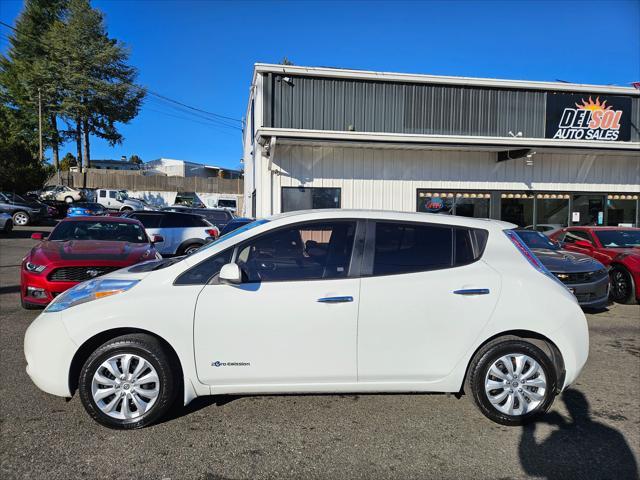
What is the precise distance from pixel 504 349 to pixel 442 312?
0.58 m

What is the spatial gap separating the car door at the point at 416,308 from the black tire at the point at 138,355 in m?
1.45

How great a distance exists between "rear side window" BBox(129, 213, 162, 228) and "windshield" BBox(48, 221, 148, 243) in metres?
4.20

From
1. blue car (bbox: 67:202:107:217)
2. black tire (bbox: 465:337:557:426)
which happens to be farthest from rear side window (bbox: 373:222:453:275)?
blue car (bbox: 67:202:107:217)

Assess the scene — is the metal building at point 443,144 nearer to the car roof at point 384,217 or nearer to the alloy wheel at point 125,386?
the car roof at point 384,217

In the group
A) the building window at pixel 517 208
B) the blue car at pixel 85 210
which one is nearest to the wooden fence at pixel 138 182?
the blue car at pixel 85 210

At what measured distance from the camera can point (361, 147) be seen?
13336mm

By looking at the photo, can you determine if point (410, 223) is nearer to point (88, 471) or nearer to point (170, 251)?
point (88, 471)

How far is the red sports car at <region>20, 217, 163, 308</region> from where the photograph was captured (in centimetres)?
591

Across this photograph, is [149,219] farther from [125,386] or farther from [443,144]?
[125,386]

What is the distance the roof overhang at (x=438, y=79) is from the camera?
12523mm

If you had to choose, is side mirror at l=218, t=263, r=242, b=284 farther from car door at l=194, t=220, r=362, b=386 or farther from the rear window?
the rear window

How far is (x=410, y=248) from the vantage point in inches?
144

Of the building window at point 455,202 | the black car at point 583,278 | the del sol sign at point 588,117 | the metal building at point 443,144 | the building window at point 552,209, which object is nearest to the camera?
the black car at point 583,278

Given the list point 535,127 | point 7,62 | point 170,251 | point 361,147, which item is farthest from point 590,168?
point 7,62
